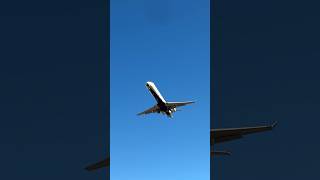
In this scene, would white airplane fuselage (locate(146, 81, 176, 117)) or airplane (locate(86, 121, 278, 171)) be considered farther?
airplane (locate(86, 121, 278, 171))

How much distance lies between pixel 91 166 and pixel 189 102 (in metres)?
66.8

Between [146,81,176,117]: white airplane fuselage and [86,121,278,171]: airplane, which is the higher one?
[146,81,176,117]: white airplane fuselage

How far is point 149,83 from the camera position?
72.6ft
